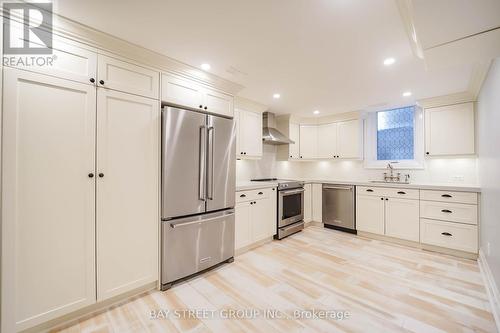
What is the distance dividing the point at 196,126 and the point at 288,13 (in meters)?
1.38

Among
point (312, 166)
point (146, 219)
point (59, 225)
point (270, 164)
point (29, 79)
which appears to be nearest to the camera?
point (29, 79)

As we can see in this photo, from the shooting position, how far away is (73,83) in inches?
65.9

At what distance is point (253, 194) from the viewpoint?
3.25 m

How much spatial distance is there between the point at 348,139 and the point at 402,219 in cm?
173

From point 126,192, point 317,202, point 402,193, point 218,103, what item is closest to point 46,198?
point 126,192

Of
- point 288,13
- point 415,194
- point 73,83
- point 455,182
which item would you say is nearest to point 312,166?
point 415,194

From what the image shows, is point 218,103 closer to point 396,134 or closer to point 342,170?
point 342,170

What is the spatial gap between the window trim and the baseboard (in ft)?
5.28

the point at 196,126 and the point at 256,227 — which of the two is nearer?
the point at 196,126

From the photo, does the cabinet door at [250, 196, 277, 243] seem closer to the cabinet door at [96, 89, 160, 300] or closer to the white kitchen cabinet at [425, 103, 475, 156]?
the cabinet door at [96, 89, 160, 300]

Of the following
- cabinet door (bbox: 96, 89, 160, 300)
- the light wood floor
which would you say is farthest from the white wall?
cabinet door (bbox: 96, 89, 160, 300)

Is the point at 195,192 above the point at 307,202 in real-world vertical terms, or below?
above

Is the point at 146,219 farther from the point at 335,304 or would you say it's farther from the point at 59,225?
the point at 335,304

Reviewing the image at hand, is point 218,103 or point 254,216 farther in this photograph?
point 254,216
